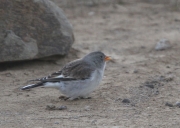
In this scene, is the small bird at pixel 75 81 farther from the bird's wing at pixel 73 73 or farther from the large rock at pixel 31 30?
the large rock at pixel 31 30

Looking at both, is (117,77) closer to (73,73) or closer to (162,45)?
(73,73)

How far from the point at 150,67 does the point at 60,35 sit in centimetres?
156

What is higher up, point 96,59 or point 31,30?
point 31,30

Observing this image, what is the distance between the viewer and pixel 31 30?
8.78m

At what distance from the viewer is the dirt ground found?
662 cm

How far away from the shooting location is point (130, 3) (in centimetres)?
1370

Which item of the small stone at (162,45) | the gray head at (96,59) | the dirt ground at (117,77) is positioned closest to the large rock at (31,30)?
the dirt ground at (117,77)

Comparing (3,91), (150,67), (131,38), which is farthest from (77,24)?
(3,91)

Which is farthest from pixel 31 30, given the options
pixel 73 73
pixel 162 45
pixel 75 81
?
pixel 162 45

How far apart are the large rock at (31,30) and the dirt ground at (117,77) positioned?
1.05ft

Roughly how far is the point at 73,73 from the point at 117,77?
1.28 metres

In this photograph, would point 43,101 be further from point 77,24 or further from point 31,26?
point 77,24

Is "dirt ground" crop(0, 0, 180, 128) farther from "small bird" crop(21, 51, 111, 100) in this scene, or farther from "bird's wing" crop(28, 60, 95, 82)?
"bird's wing" crop(28, 60, 95, 82)

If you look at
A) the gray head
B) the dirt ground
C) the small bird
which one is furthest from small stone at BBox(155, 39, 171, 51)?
the small bird
